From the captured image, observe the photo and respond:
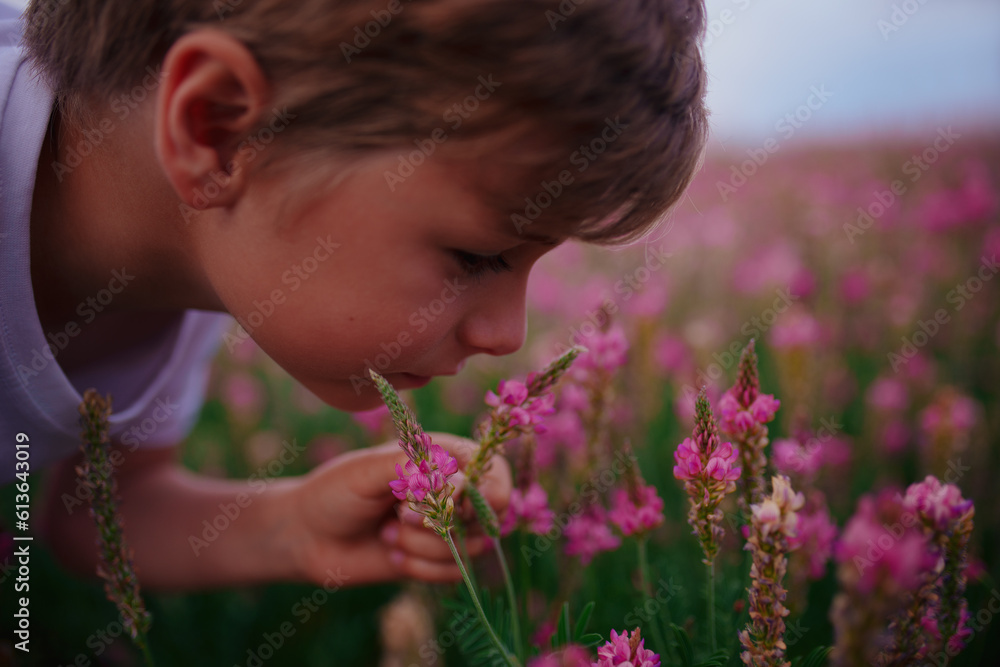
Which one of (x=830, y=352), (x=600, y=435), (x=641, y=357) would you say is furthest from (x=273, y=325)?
(x=830, y=352)

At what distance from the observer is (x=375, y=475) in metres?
1.20

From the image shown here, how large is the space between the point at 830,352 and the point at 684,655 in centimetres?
170

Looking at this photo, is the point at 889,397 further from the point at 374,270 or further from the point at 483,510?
the point at 374,270

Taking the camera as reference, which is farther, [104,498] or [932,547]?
[104,498]

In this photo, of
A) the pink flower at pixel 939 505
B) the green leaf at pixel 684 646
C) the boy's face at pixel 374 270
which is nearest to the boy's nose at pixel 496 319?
the boy's face at pixel 374 270

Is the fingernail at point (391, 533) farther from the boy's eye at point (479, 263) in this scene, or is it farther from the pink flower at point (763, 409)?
the pink flower at point (763, 409)

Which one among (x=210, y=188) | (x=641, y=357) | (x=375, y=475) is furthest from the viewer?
(x=641, y=357)

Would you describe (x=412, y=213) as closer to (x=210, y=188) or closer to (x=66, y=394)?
(x=210, y=188)

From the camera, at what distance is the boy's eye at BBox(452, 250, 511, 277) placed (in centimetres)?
103

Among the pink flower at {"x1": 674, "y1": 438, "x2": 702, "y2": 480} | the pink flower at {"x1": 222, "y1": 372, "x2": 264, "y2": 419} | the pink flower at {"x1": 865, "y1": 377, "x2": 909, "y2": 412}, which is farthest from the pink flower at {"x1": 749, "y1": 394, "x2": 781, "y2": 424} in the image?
the pink flower at {"x1": 222, "y1": 372, "x2": 264, "y2": 419}

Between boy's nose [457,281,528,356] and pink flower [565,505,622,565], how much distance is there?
1.09 feet

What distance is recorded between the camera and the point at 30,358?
1.21 meters

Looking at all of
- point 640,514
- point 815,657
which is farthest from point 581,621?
point 815,657

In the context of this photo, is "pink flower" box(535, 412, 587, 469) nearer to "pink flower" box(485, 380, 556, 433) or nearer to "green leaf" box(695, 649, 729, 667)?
"pink flower" box(485, 380, 556, 433)
